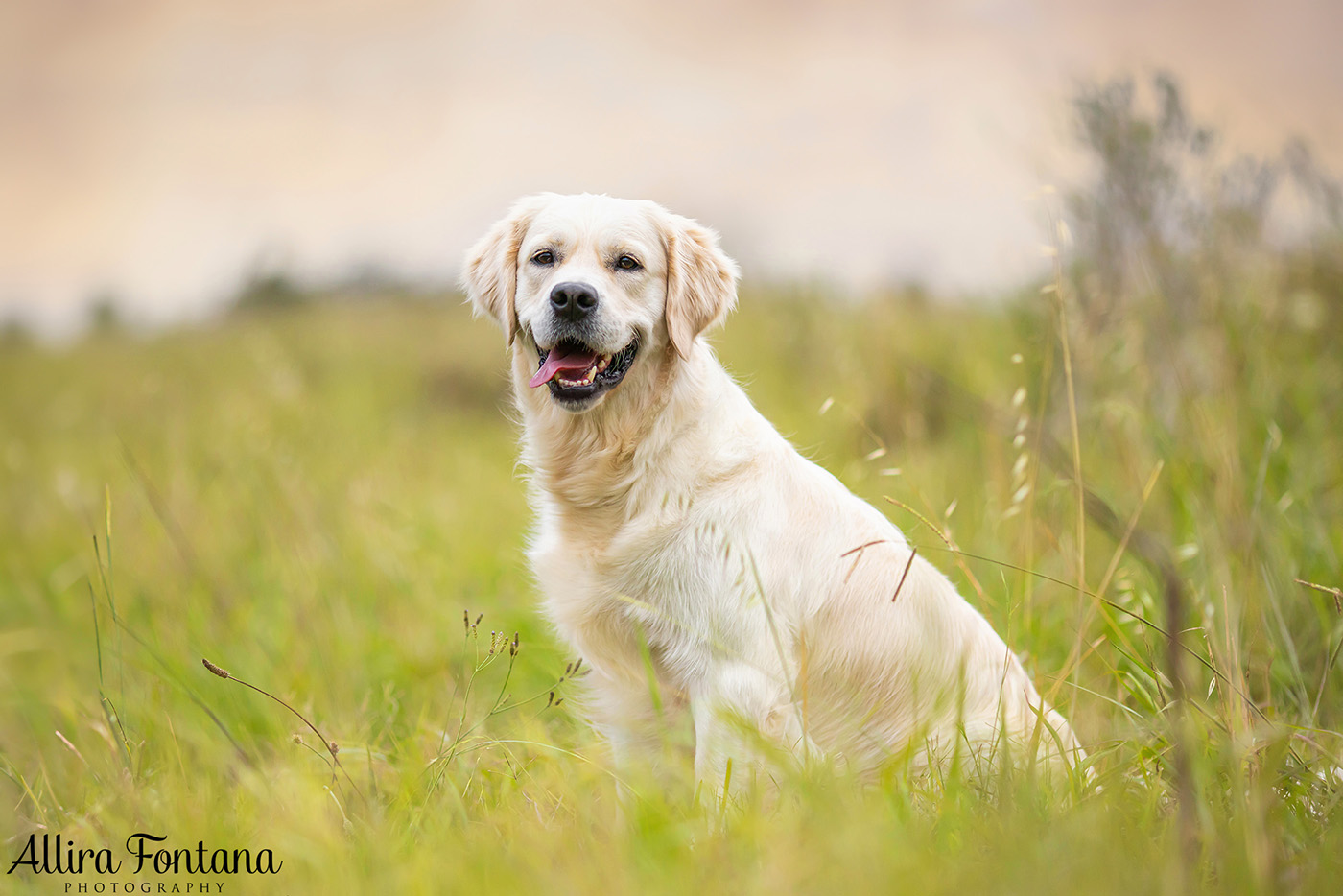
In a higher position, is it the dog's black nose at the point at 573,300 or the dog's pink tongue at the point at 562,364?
the dog's black nose at the point at 573,300

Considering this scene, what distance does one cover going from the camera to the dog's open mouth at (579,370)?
2.35m

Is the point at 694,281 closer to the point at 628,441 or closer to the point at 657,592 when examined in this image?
the point at 628,441

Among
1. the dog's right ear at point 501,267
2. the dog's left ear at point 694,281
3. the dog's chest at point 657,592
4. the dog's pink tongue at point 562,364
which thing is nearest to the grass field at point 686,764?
the dog's chest at point 657,592

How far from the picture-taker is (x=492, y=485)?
211 inches

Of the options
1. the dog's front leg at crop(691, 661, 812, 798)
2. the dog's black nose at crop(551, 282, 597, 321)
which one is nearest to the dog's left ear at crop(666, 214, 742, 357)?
the dog's black nose at crop(551, 282, 597, 321)

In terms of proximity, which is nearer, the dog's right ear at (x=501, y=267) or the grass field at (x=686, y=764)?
the grass field at (x=686, y=764)

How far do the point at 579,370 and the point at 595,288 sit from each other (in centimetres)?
24

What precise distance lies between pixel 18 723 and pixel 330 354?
594 cm

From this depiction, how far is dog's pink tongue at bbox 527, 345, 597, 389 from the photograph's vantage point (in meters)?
2.37

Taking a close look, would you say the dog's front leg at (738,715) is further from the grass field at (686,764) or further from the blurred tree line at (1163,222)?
the blurred tree line at (1163,222)

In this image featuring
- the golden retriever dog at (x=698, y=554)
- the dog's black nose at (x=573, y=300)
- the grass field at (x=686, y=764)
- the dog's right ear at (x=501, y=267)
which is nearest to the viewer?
the grass field at (x=686, y=764)

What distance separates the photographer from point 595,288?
2.33 meters

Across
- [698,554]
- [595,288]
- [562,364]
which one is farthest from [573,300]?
[698,554]

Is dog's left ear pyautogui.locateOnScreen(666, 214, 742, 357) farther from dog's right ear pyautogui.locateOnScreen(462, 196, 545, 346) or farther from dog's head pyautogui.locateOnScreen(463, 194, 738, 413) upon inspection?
dog's right ear pyautogui.locateOnScreen(462, 196, 545, 346)
